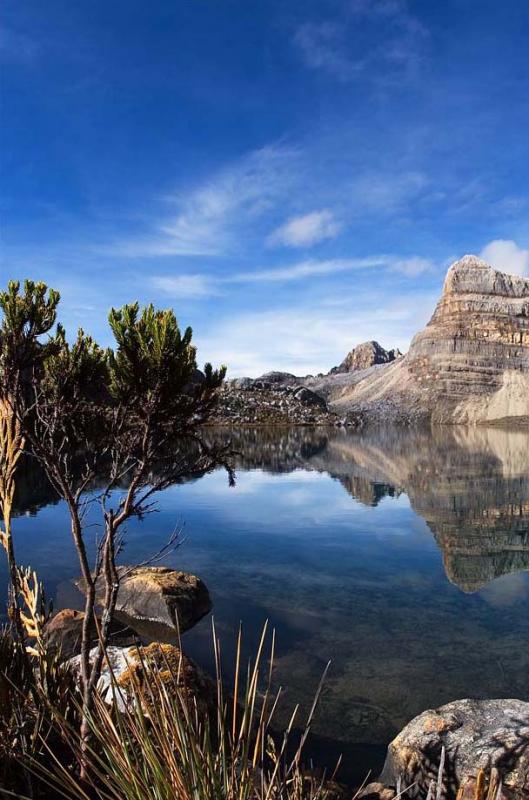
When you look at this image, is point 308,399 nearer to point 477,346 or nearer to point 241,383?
point 241,383

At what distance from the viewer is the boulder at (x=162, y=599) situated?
14336mm

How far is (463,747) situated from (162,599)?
30.0ft

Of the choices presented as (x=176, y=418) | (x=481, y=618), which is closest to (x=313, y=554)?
(x=481, y=618)

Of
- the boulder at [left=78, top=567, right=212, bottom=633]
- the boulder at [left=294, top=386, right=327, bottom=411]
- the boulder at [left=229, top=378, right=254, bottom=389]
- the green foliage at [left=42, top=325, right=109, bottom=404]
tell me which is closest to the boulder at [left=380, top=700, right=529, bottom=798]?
the green foliage at [left=42, top=325, right=109, bottom=404]

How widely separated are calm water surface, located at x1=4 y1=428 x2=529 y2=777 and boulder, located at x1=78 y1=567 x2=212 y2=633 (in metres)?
0.68

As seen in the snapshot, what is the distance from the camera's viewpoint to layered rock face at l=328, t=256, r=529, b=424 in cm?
12975

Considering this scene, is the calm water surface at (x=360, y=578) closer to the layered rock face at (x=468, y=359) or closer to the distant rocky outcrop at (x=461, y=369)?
the distant rocky outcrop at (x=461, y=369)

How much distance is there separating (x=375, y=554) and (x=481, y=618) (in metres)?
7.18

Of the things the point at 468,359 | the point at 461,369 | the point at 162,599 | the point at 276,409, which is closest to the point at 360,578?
the point at 162,599

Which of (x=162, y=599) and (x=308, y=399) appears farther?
(x=308, y=399)

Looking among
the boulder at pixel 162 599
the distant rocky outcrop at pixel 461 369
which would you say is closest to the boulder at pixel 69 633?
the boulder at pixel 162 599

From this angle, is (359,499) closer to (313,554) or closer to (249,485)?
(249,485)

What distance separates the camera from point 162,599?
14.5 metres

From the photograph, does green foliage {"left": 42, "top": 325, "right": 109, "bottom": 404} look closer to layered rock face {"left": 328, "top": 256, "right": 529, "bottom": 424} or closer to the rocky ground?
the rocky ground
